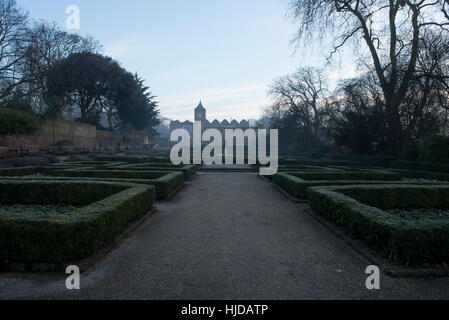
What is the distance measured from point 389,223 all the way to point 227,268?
2.41m

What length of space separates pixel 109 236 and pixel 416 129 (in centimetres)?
2458

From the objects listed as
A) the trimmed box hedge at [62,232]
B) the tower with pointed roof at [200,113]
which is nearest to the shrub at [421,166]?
the trimmed box hedge at [62,232]

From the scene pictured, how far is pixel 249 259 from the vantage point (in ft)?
13.2

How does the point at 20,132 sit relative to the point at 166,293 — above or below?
above

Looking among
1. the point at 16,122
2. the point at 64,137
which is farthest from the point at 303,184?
the point at 64,137

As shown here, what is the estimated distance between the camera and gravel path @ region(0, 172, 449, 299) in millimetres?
3086

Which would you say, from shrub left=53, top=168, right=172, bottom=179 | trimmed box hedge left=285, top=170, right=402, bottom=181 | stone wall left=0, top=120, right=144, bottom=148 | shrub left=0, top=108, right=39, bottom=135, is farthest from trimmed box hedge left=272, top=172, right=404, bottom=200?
stone wall left=0, top=120, right=144, bottom=148

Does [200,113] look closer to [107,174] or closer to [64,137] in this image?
[64,137]

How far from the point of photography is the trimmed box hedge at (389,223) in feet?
12.1

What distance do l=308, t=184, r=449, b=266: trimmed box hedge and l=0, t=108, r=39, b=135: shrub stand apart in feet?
71.3

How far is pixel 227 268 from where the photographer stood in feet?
12.1

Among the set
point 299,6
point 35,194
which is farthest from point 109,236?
point 299,6

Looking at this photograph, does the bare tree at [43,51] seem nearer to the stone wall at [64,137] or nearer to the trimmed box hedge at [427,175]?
the stone wall at [64,137]

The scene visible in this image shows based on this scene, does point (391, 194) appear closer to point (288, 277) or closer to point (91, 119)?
point (288, 277)
